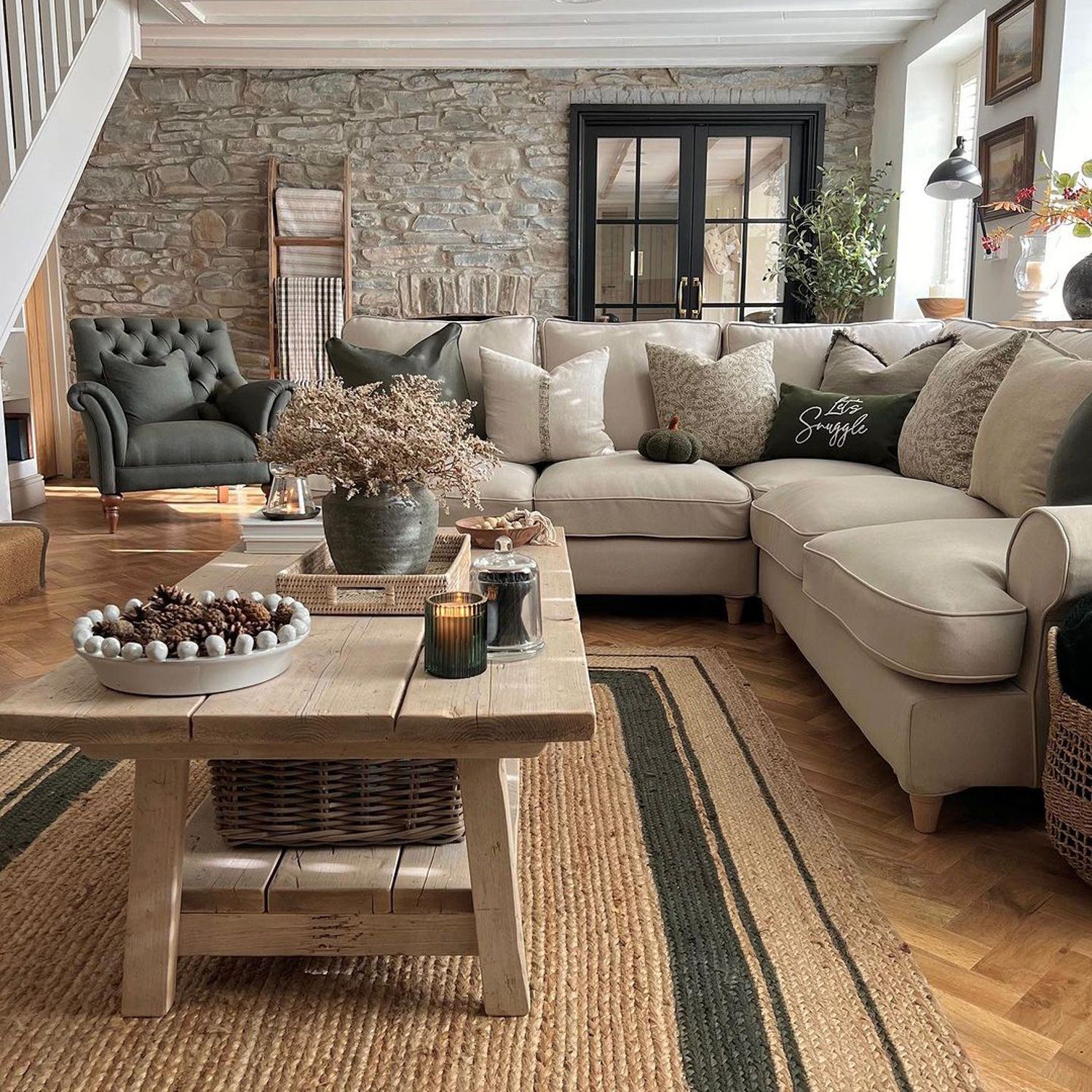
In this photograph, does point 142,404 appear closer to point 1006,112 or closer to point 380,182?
point 380,182

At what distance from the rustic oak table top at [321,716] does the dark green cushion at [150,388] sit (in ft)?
13.9

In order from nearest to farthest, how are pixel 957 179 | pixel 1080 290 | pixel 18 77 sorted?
pixel 1080 290 → pixel 18 77 → pixel 957 179

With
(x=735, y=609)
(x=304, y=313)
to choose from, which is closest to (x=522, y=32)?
(x=304, y=313)

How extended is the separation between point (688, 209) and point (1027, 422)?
182 inches

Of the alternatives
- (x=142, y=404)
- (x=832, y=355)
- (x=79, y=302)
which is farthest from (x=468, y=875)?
(x=79, y=302)

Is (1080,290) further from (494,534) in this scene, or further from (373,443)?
(373,443)

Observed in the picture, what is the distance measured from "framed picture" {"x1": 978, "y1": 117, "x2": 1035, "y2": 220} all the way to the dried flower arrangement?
12.0 ft

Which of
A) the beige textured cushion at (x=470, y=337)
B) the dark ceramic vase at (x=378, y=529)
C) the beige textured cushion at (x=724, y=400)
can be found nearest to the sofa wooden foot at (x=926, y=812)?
the dark ceramic vase at (x=378, y=529)

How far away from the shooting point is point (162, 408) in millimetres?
5387

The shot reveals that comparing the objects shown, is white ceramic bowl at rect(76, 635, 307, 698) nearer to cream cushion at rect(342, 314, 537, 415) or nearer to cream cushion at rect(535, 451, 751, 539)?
cream cushion at rect(535, 451, 751, 539)

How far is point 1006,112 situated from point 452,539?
3.92 meters

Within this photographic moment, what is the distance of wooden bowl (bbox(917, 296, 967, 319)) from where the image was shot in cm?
446

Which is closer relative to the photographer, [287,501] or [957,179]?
[287,501]

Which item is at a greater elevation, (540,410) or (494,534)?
(540,410)
